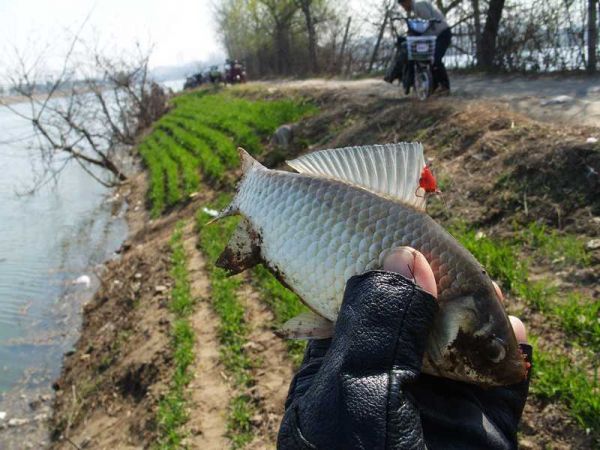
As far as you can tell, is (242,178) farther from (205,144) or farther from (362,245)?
(205,144)

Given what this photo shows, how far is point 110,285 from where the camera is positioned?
31.0 ft

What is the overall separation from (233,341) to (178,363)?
24.5 inches

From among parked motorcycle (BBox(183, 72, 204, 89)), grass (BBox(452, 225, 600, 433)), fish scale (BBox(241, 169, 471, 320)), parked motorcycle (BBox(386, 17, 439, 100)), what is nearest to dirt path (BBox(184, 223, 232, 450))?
grass (BBox(452, 225, 600, 433))

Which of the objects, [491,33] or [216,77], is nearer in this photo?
[491,33]

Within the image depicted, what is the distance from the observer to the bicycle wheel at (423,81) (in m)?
9.55

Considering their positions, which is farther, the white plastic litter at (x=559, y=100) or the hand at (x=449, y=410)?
the white plastic litter at (x=559, y=100)

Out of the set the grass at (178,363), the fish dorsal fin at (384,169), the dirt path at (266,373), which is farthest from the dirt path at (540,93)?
the fish dorsal fin at (384,169)

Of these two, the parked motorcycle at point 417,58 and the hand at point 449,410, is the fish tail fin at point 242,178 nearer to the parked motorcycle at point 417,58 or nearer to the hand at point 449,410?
the hand at point 449,410

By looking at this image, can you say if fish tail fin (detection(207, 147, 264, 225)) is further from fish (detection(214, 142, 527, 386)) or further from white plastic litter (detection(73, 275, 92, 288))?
white plastic litter (detection(73, 275, 92, 288))

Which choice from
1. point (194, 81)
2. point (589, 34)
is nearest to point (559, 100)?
point (589, 34)

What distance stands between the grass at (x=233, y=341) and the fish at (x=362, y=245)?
200 centimetres

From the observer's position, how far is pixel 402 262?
1.46 metres

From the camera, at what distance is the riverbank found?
3.68 metres

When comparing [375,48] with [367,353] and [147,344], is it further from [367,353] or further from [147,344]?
[367,353]
